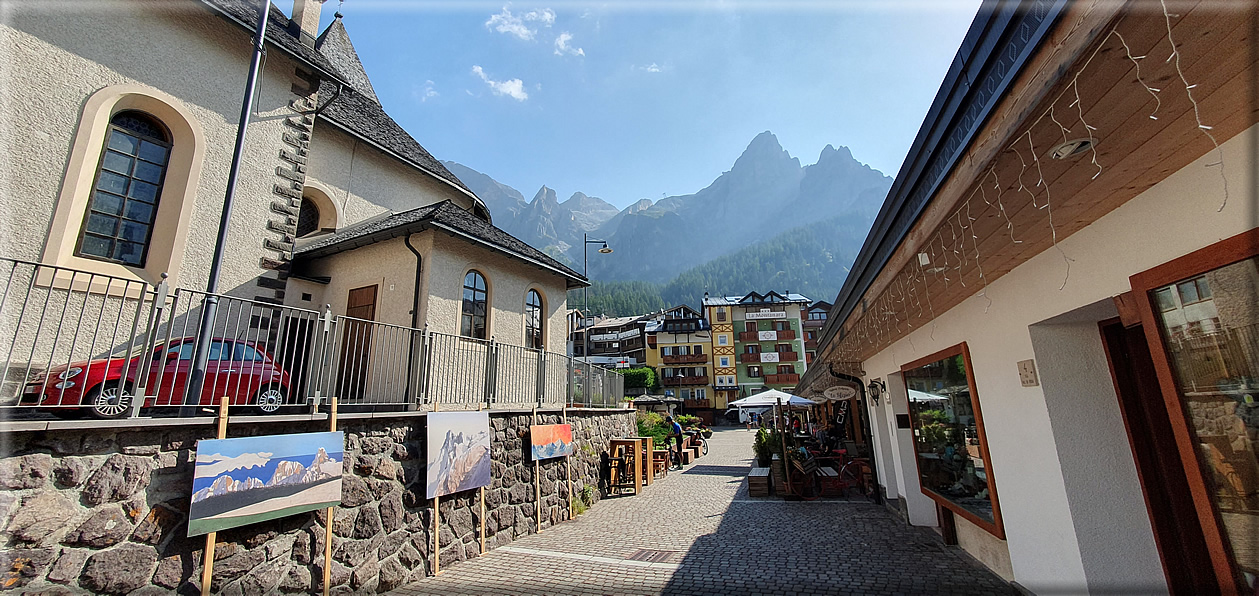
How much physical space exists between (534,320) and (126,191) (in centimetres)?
766

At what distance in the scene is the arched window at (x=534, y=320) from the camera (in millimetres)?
12083

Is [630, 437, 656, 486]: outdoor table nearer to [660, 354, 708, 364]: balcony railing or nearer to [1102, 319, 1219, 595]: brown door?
[1102, 319, 1219, 595]: brown door

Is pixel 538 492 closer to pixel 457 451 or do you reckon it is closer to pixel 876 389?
pixel 457 451

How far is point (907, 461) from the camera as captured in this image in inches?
319

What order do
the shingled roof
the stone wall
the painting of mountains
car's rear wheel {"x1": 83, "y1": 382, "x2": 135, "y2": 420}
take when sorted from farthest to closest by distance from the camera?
the shingled roof, the painting of mountains, car's rear wheel {"x1": 83, "y1": 382, "x2": 135, "y2": 420}, the stone wall

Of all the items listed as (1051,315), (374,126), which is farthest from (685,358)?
(1051,315)

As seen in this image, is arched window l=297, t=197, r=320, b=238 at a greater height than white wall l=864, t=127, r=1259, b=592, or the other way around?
arched window l=297, t=197, r=320, b=238

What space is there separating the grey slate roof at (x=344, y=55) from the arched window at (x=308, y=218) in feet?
20.7

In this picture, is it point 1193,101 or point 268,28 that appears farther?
point 268,28

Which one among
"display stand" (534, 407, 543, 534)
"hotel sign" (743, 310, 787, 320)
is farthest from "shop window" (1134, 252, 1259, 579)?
"hotel sign" (743, 310, 787, 320)

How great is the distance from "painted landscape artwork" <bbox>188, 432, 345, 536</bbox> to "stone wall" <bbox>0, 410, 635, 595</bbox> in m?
0.16

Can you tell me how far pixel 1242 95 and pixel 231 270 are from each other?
1190 centimetres

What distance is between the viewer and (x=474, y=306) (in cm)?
1066

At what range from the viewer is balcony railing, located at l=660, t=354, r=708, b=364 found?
2253 inches
